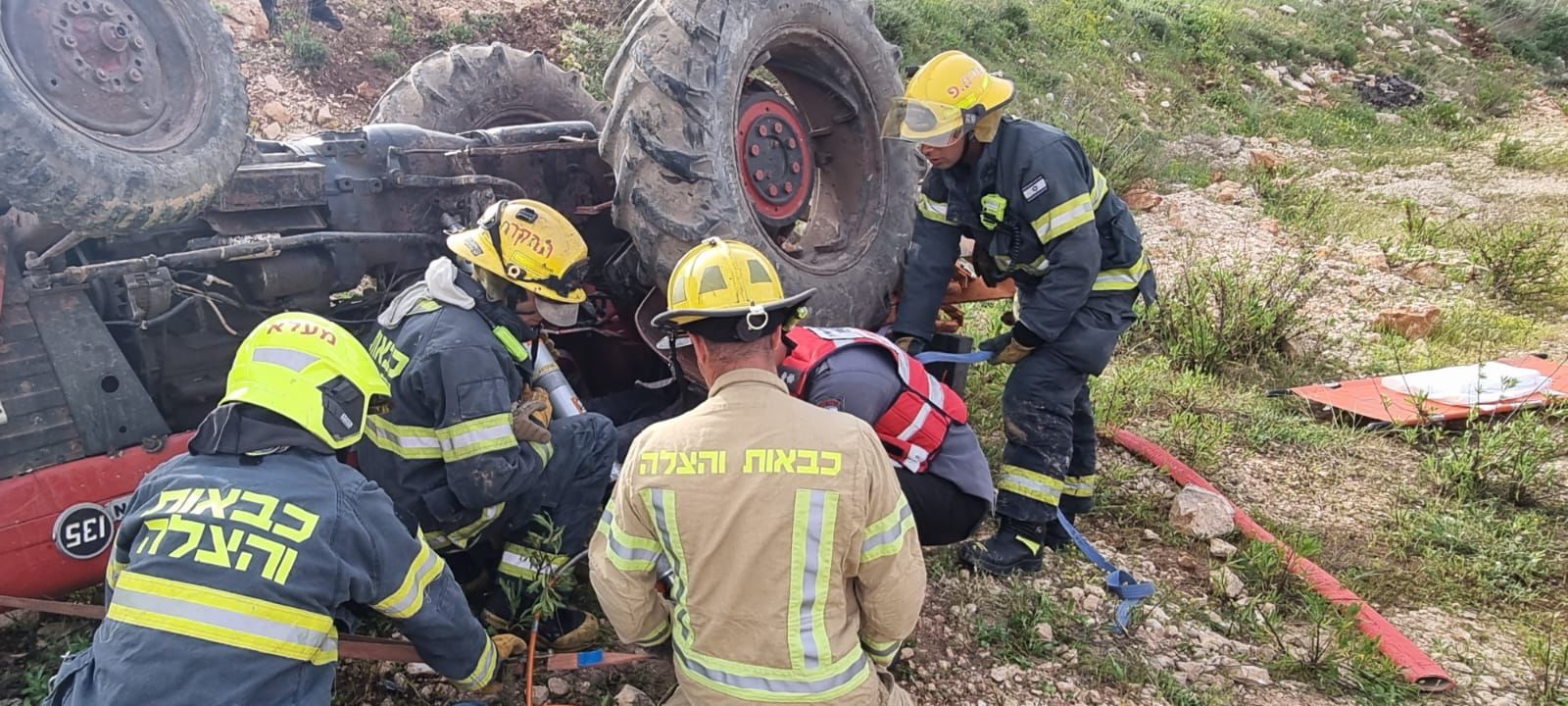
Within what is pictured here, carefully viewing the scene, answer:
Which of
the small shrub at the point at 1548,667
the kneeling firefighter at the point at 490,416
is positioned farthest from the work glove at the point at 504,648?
the small shrub at the point at 1548,667

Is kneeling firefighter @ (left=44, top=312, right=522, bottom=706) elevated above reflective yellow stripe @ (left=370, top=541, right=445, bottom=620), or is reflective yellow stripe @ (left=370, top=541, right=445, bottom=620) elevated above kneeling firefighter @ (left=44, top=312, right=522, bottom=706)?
kneeling firefighter @ (left=44, top=312, right=522, bottom=706)

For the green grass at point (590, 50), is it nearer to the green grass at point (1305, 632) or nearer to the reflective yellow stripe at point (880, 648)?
the green grass at point (1305, 632)

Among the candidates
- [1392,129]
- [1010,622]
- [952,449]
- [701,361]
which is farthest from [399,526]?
[1392,129]

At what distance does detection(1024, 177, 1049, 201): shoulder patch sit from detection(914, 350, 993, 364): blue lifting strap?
607 mm

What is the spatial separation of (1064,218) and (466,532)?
2173 mm

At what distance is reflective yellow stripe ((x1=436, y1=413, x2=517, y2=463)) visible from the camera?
2.49 meters

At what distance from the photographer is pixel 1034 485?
3.28m

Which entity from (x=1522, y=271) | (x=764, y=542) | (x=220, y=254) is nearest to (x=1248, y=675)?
(x=764, y=542)

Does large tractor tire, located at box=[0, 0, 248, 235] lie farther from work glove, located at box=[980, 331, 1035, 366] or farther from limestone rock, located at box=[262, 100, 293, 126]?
limestone rock, located at box=[262, 100, 293, 126]

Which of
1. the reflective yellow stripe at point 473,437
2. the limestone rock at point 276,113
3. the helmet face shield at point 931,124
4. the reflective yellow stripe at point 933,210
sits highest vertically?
the helmet face shield at point 931,124

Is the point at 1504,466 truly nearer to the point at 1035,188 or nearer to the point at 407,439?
the point at 1035,188

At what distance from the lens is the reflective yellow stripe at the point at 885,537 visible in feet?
5.92

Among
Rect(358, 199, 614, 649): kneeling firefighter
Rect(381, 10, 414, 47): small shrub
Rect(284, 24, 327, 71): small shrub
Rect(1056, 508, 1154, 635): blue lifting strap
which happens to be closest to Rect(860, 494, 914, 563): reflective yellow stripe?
Rect(358, 199, 614, 649): kneeling firefighter

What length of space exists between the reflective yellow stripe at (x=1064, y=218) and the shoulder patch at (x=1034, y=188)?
0.07m
